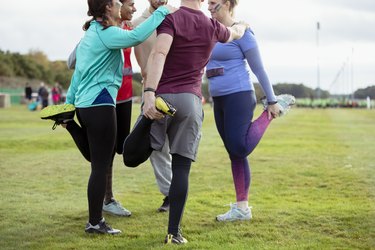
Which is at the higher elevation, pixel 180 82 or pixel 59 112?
pixel 180 82

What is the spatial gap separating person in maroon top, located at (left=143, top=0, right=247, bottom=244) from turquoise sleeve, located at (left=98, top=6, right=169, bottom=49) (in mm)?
65

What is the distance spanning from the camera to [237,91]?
6234 mm

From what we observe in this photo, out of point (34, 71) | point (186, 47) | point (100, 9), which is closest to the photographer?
point (186, 47)

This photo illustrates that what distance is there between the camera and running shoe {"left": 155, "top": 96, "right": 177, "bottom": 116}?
4.88 meters

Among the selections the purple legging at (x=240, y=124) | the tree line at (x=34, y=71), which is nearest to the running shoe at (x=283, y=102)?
the purple legging at (x=240, y=124)

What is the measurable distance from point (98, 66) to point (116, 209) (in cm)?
177

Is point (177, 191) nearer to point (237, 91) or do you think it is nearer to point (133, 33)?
point (133, 33)

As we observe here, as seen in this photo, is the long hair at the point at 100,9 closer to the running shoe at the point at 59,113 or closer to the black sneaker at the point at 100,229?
the running shoe at the point at 59,113

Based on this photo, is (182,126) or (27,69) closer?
(182,126)

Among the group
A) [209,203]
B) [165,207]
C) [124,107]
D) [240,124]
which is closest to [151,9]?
[124,107]

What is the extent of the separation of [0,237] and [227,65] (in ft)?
8.49

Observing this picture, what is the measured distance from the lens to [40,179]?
9.34 meters

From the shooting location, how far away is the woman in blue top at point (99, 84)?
546 centimetres

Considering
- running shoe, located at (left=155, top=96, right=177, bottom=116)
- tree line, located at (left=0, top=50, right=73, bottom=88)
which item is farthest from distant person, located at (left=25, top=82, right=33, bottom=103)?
running shoe, located at (left=155, top=96, right=177, bottom=116)
